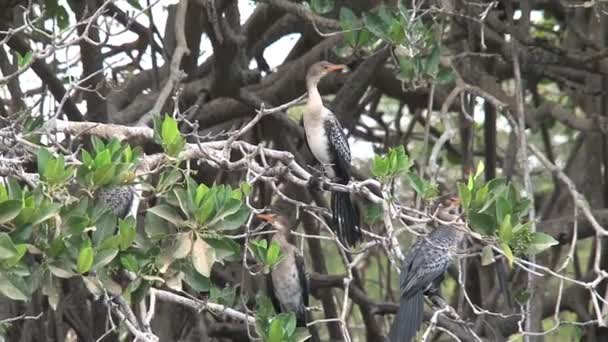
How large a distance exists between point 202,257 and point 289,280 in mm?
2363

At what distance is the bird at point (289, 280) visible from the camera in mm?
5688

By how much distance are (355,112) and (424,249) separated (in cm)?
132

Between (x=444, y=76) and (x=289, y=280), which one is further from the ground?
(x=444, y=76)

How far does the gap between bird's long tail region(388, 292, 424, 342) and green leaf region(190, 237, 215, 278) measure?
4.40ft

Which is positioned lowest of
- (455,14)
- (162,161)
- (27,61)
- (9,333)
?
(9,333)

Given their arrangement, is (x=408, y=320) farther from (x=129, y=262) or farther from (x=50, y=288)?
(x=50, y=288)

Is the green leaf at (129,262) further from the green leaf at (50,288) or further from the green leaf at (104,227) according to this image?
the green leaf at (50,288)

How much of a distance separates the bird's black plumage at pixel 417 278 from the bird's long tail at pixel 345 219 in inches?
8.5

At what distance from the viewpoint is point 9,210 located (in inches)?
126

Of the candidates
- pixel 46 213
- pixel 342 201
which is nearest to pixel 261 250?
pixel 46 213

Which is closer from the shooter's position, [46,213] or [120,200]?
[46,213]

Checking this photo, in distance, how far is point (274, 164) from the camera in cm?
418

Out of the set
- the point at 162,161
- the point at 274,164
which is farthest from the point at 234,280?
the point at 162,161

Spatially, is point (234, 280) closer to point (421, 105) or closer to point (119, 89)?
point (119, 89)
